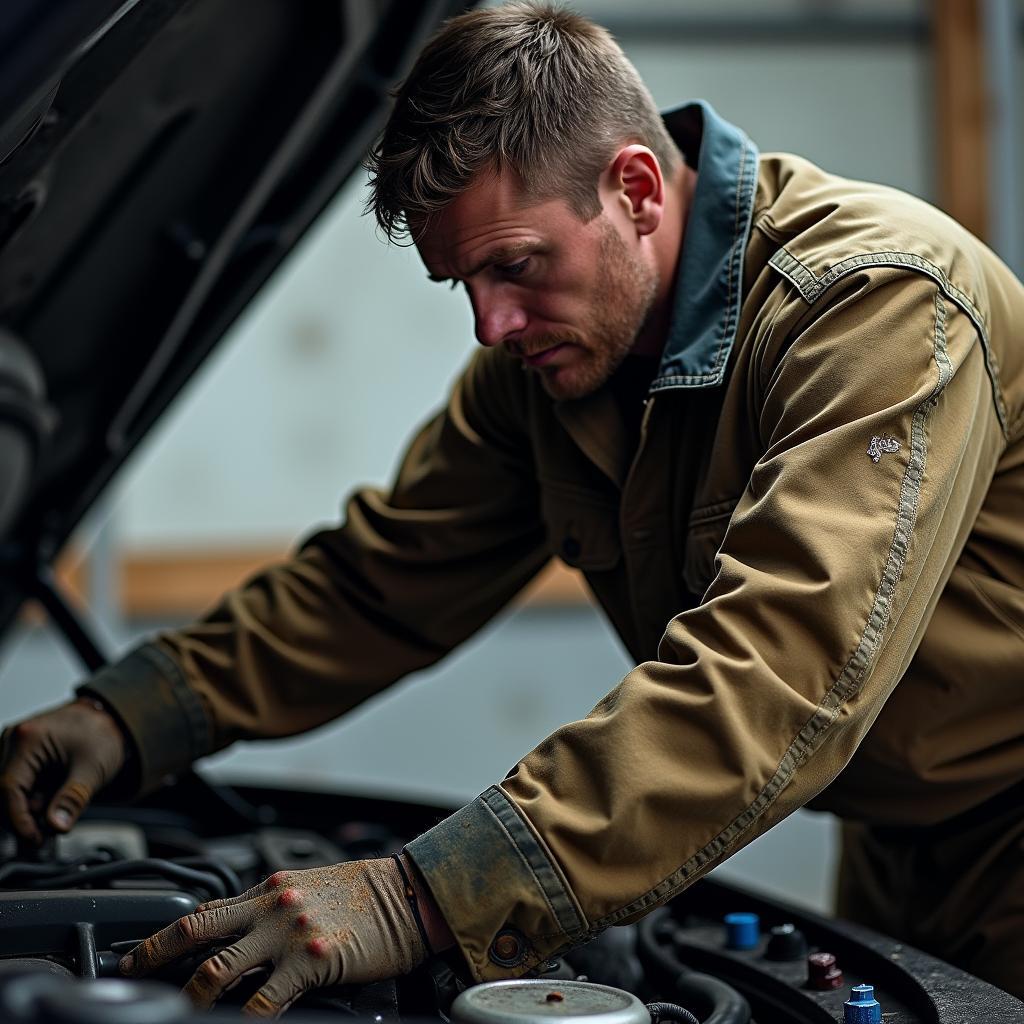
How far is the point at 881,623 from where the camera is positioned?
0.99m

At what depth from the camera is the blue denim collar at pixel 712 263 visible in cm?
124

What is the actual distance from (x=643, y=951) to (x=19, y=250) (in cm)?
95

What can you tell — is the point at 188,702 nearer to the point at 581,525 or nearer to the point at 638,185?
the point at 581,525

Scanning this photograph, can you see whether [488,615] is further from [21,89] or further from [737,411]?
[21,89]

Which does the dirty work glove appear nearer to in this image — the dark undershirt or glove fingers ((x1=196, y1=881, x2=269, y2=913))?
glove fingers ((x1=196, y1=881, x2=269, y2=913))

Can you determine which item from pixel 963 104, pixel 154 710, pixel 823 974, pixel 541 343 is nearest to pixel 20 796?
pixel 154 710

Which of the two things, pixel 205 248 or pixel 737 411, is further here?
pixel 205 248

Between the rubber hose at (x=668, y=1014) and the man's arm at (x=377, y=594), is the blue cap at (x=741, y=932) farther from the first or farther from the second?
the man's arm at (x=377, y=594)

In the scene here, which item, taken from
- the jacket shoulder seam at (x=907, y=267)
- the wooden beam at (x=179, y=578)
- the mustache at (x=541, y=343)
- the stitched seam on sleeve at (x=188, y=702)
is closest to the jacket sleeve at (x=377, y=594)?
the stitched seam on sleeve at (x=188, y=702)

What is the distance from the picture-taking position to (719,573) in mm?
1025

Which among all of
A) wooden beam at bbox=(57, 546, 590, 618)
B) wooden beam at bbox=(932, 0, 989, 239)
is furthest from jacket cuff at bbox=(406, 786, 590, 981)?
wooden beam at bbox=(932, 0, 989, 239)

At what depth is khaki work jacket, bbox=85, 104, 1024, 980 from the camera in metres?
0.95

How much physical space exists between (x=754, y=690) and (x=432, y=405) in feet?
13.0

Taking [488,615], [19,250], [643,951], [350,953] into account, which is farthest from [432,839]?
[19,250]
